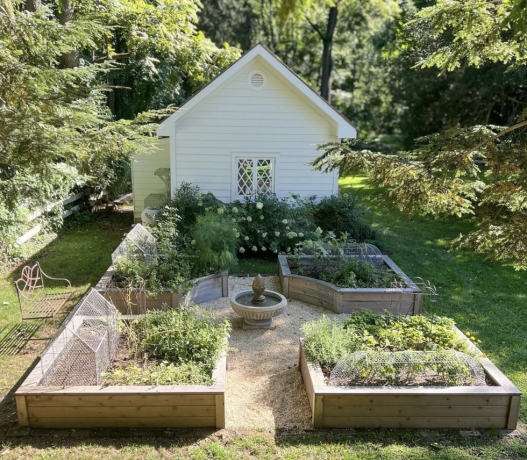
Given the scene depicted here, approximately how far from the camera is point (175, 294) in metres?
7.86

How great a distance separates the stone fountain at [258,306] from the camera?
7340mm

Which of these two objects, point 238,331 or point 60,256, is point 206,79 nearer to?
point 60,256

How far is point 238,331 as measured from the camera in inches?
298

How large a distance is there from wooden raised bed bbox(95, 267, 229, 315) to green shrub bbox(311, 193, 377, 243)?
385cm

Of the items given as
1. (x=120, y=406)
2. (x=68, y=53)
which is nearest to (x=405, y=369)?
(x=120, y=406)

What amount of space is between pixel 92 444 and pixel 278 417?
202 centimetres

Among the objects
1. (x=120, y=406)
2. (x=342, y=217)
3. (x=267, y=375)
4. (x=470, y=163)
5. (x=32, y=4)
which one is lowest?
(x=267, y=375)

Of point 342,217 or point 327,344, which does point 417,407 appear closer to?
point 327,344

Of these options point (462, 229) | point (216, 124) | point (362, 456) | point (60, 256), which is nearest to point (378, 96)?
point (462, 229)

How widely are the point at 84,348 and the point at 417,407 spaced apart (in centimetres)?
412

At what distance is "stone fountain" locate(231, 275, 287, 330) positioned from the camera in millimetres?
7340

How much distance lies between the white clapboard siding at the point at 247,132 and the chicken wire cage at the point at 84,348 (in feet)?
19.3

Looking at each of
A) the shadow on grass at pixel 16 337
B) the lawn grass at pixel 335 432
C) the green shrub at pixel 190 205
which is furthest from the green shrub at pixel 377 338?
the green shrub at pixel 190 205

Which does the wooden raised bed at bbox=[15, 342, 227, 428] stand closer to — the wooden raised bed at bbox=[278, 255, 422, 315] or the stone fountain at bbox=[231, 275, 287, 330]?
the stone fountain at bbox=[231, 275, 287, 330]
